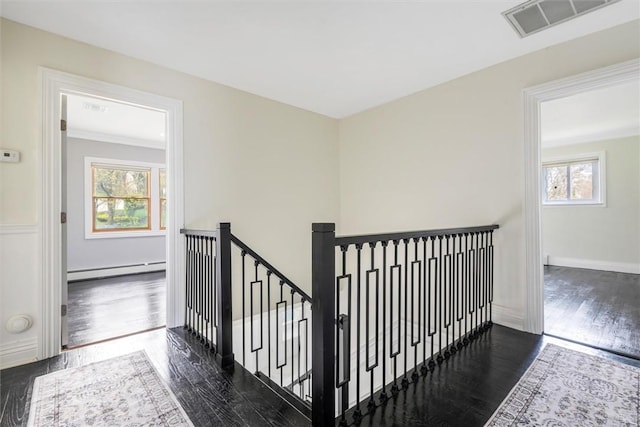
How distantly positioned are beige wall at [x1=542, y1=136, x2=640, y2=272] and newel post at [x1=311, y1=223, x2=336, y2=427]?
5.70 m

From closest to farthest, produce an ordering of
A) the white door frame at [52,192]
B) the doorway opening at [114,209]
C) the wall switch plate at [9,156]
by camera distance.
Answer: the wall switch plate at [9,156] → the white door frame at [52,192] → the doorway opening at [114,209]

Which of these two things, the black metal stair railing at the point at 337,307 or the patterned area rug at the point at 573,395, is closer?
the black metal stair railing at the point at 337,307

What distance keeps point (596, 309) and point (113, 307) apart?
5643 millimetres

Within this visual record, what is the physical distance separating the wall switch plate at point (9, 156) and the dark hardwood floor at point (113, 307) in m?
1.56

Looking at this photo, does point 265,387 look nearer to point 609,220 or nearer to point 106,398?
point 106,398

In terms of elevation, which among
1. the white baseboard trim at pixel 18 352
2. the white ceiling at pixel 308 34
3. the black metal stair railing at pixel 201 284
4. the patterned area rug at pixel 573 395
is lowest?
the patterned area rug at pixel 573 395

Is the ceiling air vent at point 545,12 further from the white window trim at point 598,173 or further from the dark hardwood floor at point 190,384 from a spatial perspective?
the white window trim at point 598,173

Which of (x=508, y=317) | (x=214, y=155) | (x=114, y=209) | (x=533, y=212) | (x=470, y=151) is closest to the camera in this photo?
(x=533, y=212)

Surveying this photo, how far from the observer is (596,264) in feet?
18.0

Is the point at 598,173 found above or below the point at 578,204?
above

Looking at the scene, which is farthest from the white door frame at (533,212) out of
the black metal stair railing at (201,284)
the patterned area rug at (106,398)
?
the patterned area rug at (106,398)

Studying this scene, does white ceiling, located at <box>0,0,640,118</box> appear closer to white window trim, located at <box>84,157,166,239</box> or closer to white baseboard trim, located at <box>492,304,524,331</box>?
white baseboard trim, located at <box>492,304,524,331</box>

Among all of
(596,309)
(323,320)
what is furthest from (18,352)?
(596,309)

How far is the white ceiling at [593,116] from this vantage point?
12.2 ft
